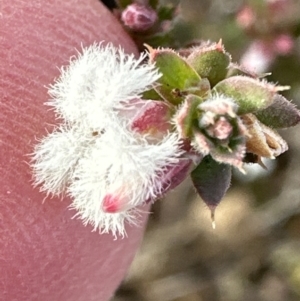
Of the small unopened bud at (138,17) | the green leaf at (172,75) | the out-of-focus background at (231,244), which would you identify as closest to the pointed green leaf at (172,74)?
the green leaf at (172,75)

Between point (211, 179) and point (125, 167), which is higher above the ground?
point (125, 167)

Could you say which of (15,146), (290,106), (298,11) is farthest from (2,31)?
(298,11)

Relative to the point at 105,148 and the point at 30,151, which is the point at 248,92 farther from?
the point at 30,151

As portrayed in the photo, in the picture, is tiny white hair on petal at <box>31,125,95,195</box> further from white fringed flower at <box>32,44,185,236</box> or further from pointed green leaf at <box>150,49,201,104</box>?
pointed green leaf at <box>150,49,201,104</box>

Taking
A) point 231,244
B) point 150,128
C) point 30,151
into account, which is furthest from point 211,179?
point 231,244

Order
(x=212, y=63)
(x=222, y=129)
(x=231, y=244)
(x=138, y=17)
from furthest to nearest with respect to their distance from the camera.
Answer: (x=231, y=244), (x=138, y=17), (x=212, y=63), (x=222, y=129)

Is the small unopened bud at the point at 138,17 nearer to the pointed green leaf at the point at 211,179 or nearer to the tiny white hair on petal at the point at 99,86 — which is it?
the tiny white hair on petal at the point at 99,86

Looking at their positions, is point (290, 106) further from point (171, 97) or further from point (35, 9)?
point (35, 9)
